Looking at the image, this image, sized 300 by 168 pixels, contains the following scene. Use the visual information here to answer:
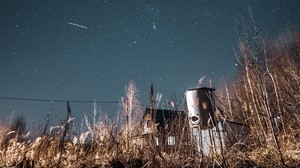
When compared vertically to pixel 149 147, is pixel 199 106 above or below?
above

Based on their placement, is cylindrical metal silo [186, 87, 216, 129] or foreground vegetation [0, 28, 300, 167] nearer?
foreground vegetation [0, 28, 300, 167]

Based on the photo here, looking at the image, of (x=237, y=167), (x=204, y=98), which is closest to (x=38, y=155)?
(x=237, y=167)

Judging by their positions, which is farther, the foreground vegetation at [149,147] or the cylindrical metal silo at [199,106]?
the cylindrical metal silo at [199,106]

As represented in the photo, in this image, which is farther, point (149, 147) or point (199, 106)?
point (199, 106)

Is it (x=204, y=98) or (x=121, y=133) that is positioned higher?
(x=204, y=98)

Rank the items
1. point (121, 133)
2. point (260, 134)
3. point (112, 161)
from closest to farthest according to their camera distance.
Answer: point (260, 134), point (112, 161), point (121, 133)

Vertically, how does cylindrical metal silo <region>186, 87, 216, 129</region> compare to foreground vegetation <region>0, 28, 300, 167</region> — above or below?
above

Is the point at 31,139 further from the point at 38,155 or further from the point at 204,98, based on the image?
the point at 204,98

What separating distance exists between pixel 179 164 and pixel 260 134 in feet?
4.11

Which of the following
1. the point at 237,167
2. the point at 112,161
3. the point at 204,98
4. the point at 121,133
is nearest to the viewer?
the point at 237,167

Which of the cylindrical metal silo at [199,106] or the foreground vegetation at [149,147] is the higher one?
the cylindrical metal silo at [199,106]

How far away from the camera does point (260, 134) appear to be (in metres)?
3.23

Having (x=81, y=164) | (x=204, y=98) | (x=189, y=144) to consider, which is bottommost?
(x=81, y=164)

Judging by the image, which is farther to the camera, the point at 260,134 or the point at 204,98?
the point at 204,98
